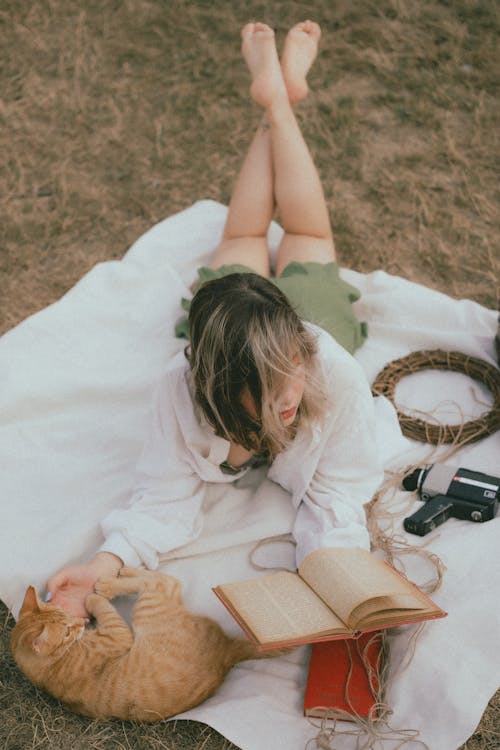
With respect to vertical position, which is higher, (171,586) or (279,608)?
(279,608)

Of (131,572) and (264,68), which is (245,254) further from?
(131,572)

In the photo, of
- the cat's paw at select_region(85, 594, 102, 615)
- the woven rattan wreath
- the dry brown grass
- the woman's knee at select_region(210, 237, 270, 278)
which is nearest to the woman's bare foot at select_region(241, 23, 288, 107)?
the woman's knee at select_region(210, 237, 270, 278)

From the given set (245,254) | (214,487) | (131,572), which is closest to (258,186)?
(245,254)

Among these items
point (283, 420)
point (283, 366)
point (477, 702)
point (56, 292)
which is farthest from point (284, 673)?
point (56, 292)

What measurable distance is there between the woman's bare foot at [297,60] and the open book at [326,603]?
6.02 feet

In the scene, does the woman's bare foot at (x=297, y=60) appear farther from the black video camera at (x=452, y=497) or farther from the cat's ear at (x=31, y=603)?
the cat's ear at (x=31, y=603)

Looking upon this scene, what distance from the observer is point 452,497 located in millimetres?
2275

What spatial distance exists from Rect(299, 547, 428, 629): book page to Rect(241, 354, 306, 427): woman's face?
35 centimetres

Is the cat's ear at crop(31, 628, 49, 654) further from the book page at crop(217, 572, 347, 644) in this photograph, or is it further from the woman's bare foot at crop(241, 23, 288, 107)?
the woman's bare foot at crop(241, 23, 288, 107)

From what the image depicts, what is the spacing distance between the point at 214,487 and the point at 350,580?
0.64 meters

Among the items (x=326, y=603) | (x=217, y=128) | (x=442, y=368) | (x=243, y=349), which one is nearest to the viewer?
(x=243, y=349)

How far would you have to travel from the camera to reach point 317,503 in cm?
222

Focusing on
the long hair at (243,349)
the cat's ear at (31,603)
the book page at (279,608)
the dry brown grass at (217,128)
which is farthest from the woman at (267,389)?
the dry brown grass at (217,128)

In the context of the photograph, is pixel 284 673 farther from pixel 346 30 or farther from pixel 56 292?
pixel 346 30
